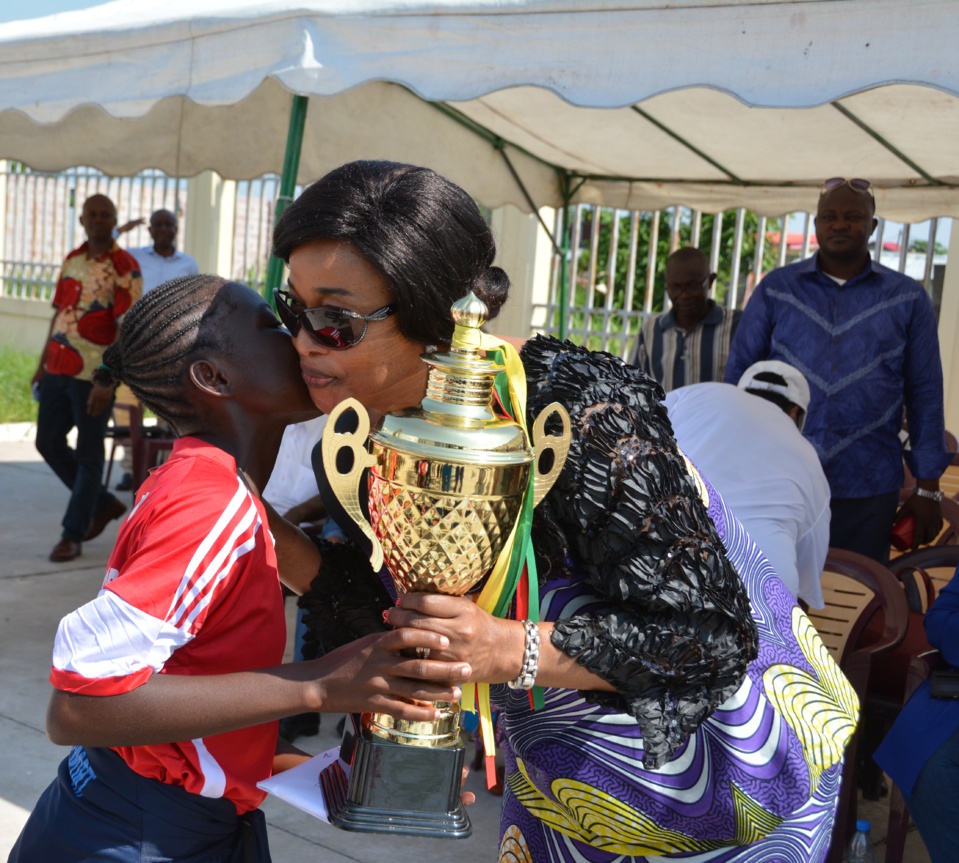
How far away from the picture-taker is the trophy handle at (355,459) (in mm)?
1250

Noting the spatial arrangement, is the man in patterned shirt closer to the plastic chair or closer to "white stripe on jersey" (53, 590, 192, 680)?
Result: the plastic chair

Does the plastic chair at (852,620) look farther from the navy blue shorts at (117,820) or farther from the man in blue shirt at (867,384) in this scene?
the navy blue shorts at (117,820)

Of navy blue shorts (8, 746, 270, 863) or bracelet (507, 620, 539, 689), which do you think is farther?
navy blue shorts (8, 746, 270, 863)

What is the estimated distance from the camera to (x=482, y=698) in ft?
4.46

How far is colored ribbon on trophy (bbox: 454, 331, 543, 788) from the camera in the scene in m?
1.32

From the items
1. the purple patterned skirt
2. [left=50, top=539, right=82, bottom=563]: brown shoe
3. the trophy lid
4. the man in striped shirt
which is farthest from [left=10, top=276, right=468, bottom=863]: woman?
[left=50, top=539, right=82, bottom=563]: brown shoe

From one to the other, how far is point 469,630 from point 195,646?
0.42 meters

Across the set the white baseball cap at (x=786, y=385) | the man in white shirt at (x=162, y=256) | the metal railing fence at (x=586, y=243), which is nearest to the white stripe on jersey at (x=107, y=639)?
the white baseball cap at (x=786, y=385)

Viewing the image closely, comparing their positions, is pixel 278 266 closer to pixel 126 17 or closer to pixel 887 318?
A: pixel 126 17

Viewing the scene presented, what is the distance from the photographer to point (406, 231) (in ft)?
4.81

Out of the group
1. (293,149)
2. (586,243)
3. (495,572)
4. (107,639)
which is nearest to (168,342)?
(107,639)

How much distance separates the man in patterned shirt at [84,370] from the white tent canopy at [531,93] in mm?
714

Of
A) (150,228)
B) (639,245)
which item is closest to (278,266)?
(150,228)

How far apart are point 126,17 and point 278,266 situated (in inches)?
53.2
